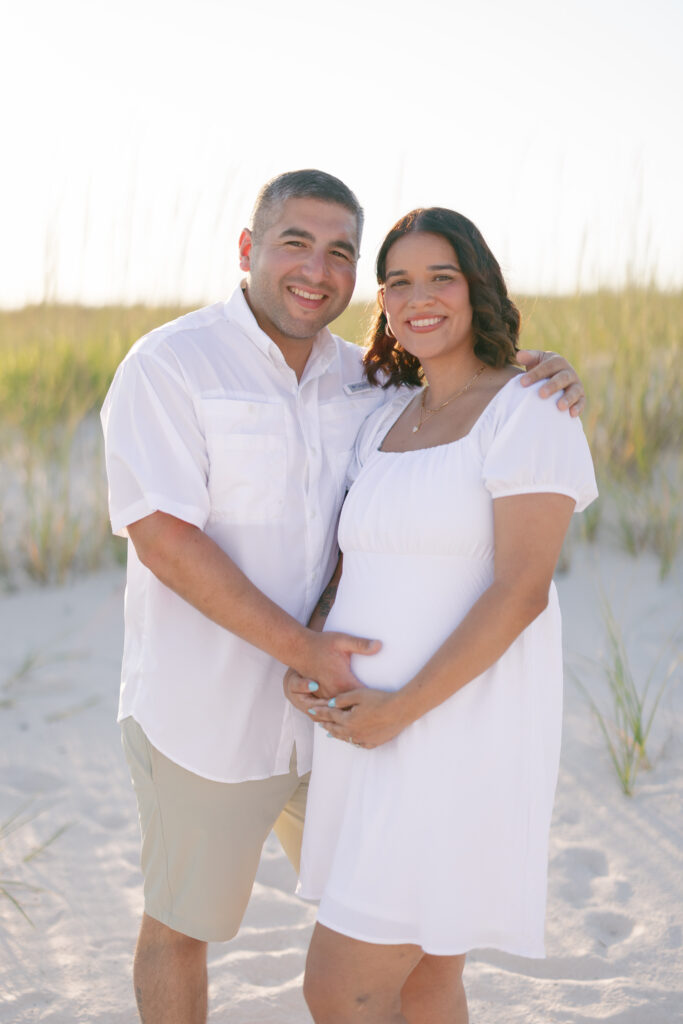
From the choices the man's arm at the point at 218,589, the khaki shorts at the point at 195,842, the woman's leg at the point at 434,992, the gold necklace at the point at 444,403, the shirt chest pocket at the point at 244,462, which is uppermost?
the gold necklace at the point at 444,403

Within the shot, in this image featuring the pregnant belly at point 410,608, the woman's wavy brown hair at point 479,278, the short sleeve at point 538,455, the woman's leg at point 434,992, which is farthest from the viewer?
the woman's wavy brown hair at point 479,278

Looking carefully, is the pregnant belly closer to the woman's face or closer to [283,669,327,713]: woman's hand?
[283,669,327,713]: woman's hand

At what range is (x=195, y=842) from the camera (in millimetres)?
2340

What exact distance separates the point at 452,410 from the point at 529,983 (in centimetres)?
169

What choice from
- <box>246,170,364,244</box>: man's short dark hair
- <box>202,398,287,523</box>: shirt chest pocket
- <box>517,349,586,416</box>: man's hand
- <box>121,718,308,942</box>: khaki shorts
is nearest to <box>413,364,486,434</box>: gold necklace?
<box>517,349,586,416</box>: man's hand

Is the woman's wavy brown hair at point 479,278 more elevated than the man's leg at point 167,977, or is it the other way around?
the woman's wavy brown hair at point 479,278

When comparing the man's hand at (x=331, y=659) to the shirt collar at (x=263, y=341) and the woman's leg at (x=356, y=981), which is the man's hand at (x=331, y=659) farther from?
the shirt collar at (x=263, y=341)

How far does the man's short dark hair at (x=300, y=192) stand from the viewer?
2.53 metres

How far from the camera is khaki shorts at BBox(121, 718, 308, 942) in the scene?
232 centimetres

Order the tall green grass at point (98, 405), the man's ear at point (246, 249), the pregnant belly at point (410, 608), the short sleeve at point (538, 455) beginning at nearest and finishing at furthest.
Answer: the short sleeve at point (538, 455) < the pregnant belly at point (410, 608) < the man's ear at point (246, 249) < the tall green grass at point (98, 405)


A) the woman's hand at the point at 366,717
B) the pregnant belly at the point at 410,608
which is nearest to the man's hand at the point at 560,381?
the pregnant belly at the point at 410,608

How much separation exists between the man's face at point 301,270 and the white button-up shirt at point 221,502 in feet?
0.25

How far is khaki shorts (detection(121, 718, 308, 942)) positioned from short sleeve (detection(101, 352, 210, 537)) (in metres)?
0.56

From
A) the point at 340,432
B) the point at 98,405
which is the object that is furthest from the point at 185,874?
the point at 98,405
